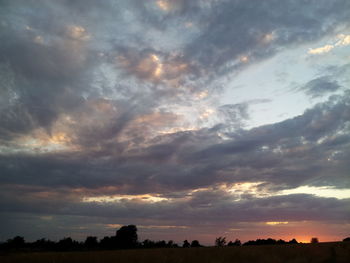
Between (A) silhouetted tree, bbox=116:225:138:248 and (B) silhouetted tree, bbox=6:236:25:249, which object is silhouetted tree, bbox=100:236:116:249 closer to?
(A) silhouetted tree, bbox=116:225:138:248

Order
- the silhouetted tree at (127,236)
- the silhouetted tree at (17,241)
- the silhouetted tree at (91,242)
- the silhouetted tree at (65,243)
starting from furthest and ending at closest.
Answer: the silhouetted tree at (127,236) < the silhouetted tree at (91,242) < the silhouetted tree at (65,243) < the silhouetted tree at (17,241)

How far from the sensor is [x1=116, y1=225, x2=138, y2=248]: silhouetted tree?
9112cm

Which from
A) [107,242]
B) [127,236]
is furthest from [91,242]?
[127,236]

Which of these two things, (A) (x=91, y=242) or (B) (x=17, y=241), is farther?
(A) (x=91, y=242)

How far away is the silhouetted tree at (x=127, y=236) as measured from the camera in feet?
299

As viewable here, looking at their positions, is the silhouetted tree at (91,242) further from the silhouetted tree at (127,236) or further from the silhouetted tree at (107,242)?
the silhouetted tree at (127,236)

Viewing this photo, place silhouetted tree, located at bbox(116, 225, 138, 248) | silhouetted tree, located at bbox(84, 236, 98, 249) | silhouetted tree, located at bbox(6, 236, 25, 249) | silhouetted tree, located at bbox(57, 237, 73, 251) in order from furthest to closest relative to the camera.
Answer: silhouetted tree, located at bbox(116, 225, 138, 248)
silhouetted tree, located at bbox(84, 236, 98, 249)
silhouetted tree, located at bbox(57, 237, 73, 251)
silhouetted tree, located at bbox(6, 236, 25, 249)

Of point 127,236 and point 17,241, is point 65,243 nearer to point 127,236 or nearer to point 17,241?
point 17,241

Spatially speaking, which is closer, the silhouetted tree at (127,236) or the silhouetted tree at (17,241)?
the silhouetted tree at (17,241)

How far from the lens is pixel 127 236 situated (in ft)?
319

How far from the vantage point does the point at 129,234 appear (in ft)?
326

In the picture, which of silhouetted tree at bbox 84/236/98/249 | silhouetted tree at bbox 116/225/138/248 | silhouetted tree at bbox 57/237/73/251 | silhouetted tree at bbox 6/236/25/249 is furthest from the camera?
silhouetted tree at bbox 116/225/138/248

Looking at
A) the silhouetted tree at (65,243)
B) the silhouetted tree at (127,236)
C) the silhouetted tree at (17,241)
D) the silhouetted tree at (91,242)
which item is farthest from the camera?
the silhouetted tree at (127,236)

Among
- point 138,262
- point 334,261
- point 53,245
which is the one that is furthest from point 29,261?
point 53,245
